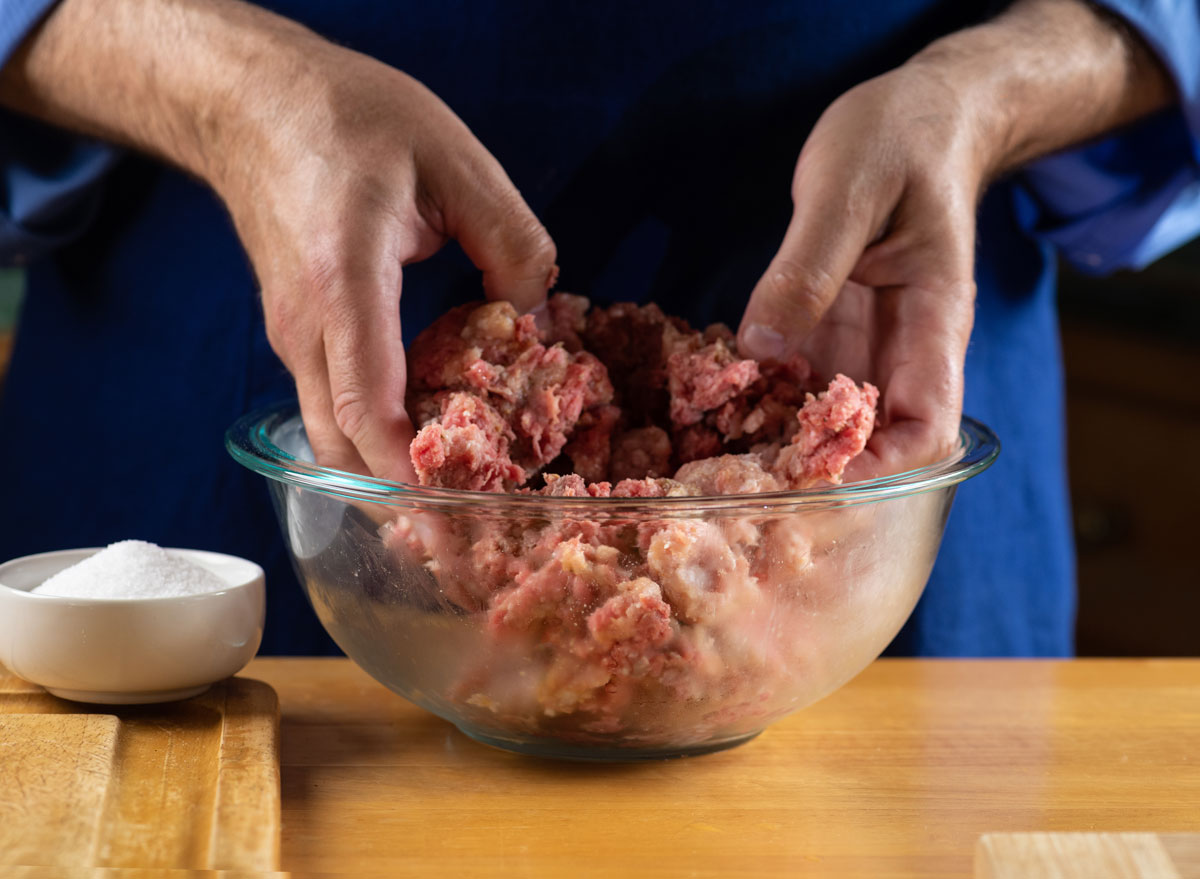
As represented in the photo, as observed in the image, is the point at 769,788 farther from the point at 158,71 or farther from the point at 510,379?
the point at 158,71

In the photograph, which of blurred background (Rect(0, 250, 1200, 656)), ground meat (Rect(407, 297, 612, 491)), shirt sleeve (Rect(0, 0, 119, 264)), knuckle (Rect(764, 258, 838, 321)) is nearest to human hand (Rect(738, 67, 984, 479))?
knuckle (Rect(764, 258, 838, 321))

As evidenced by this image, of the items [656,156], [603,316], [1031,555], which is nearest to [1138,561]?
[1031,555]

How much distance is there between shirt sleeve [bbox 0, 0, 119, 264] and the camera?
119cm

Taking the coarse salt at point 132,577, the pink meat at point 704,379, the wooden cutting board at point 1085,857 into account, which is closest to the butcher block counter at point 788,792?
the wooden cutting board at point 1085,857

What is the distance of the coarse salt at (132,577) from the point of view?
77cm

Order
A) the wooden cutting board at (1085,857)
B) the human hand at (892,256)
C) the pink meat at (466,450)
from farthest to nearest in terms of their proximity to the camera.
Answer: the human hand at (892,256), the pink meat at (466,450), the wooden cutting board at (1085,857)

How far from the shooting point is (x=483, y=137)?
1.14 m

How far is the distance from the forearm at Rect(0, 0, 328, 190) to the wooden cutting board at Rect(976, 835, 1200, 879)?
2.17 ft

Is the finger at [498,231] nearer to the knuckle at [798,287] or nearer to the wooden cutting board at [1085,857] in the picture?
the knuckle at [798,287]

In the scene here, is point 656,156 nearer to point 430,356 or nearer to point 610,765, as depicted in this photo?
point 430,356

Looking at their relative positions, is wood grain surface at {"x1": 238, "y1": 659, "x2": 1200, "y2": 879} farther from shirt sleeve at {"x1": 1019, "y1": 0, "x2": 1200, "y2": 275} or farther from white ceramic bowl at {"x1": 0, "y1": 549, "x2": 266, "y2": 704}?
shirt sleeve at {"x1": 1019, "y1": 0, "x2": 1200, "y2": 275}

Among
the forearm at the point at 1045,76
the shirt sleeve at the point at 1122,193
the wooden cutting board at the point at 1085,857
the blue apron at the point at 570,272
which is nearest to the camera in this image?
the wooden cutting board at the point at 1085,857

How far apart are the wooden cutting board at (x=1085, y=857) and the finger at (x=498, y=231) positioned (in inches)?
18.4

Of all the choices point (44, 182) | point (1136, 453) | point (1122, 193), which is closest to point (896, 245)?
point (1122, 193)
